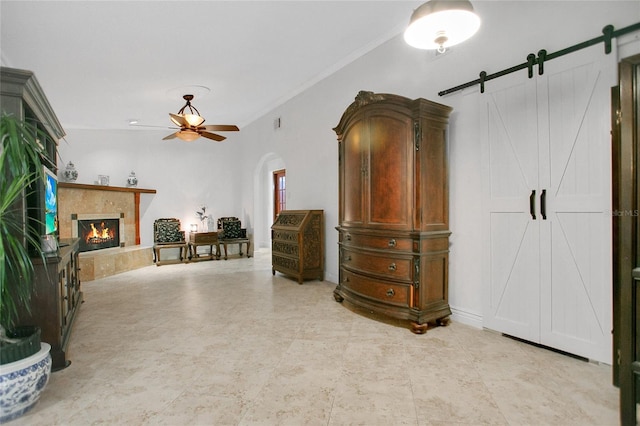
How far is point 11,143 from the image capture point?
1.72m

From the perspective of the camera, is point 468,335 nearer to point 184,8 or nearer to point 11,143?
point 11,143

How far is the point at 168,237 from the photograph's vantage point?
6.97m

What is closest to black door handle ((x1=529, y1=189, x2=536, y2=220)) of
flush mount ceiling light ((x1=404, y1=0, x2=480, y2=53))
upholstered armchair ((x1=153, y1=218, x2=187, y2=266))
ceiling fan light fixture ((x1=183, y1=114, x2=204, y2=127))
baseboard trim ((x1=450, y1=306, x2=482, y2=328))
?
baseboard trim ((x1=450, y1=306, x2=482, y2=328))

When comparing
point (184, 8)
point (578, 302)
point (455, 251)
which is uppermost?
point (184, 8)

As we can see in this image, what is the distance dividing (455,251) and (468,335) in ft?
2.49

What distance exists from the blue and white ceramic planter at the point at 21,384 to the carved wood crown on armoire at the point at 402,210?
244 centimetres

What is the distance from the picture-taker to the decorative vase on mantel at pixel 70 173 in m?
6.40

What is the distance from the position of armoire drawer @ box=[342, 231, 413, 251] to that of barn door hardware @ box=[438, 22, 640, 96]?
4.86 feet

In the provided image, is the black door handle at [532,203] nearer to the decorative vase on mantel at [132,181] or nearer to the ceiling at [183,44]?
the ceiling at [183,44]

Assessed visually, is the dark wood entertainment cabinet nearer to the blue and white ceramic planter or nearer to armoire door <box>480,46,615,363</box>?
the blue and white ceramic planter

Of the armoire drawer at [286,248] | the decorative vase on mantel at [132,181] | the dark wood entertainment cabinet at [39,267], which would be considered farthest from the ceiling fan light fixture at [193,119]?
the decorative vase on mantel at [132,181]

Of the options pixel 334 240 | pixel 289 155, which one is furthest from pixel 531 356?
pixel 289 155

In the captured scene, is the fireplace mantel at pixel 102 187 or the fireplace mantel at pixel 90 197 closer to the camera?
the fireplace mantel at pixel 102 187

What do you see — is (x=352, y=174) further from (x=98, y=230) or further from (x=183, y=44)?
(x=98, y=230)
